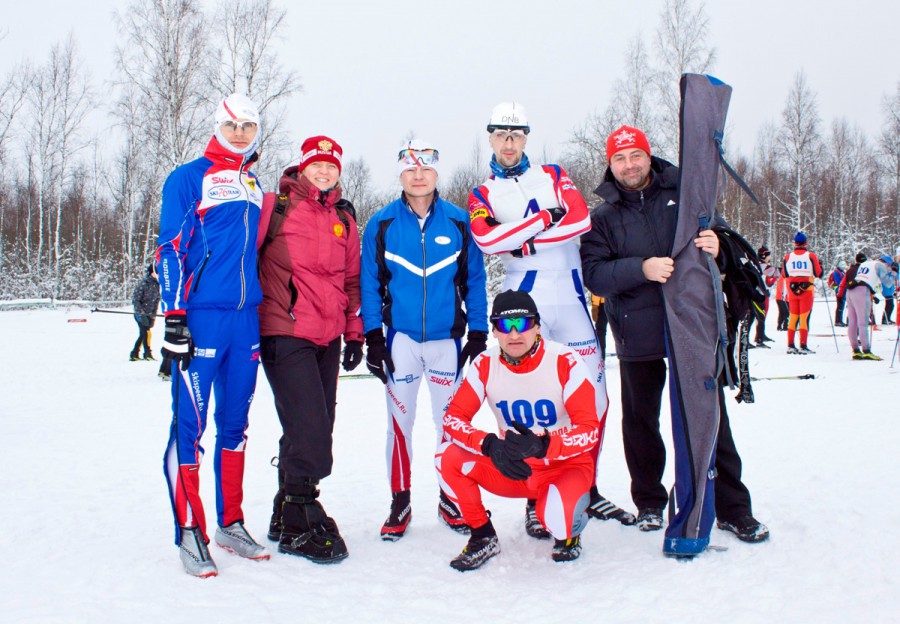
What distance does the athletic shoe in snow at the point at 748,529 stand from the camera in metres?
3.30

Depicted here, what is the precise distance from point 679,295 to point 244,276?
89.1 inches

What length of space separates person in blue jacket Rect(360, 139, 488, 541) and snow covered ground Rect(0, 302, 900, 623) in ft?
1.88

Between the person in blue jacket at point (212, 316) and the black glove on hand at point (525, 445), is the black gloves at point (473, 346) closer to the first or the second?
the black glove on hand at point (525, 445)

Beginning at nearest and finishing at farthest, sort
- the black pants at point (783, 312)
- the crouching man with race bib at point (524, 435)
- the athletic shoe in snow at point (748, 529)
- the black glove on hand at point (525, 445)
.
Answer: the black glove on hand at point (525, 445) → the crouching man with race bib at point (524, 435) → the athletic shoe in snow at point (748, 529) → the black pants at point (783, 312)

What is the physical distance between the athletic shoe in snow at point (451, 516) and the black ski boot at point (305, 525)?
721 millimetres

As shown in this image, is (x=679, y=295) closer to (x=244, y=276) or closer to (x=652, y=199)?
(x=652, y=199)

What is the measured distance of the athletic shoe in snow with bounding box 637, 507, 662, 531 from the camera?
3623mm

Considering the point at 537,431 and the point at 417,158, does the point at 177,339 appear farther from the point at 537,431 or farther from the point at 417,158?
the point at 537,431

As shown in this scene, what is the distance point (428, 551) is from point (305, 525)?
0.67 meters

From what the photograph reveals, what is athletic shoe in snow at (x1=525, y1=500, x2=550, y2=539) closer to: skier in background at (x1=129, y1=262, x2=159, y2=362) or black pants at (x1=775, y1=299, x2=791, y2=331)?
skier in background at (x1=129, y1=262, x2=159, y2=362)

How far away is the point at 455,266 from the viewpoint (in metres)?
3.87

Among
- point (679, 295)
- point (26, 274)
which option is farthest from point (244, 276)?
point (26, 274)

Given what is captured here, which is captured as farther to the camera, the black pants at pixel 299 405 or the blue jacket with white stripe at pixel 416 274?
the blue jacket with white stripe at pixel 416 274

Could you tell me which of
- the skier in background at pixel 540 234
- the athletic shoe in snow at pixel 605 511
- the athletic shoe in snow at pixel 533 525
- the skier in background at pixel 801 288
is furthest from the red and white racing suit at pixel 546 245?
the skier in background at pixel 801 288
